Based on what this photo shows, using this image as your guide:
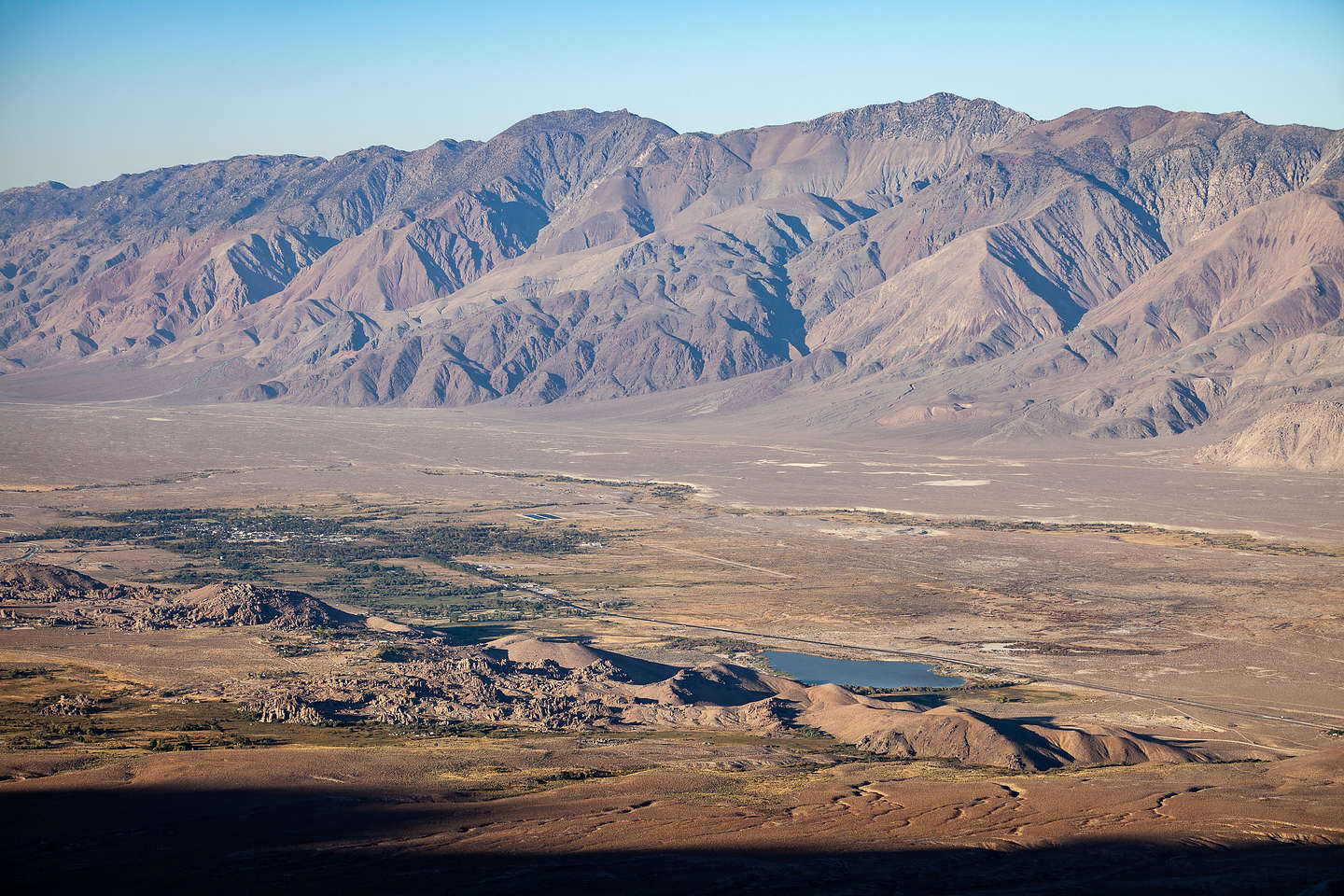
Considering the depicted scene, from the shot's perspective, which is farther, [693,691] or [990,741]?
[693,691]

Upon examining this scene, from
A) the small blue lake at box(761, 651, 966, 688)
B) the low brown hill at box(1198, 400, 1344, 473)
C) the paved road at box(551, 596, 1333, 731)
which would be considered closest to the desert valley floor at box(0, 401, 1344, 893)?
the paved road at box(551, 596, 1333, 731)

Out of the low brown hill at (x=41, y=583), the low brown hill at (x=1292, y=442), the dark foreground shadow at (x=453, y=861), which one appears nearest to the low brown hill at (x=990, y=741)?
the dark foreground shadow at (x=453, y=861)

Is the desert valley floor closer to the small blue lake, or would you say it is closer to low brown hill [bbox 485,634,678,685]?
low brown hill [bbox 485,634,678,685]

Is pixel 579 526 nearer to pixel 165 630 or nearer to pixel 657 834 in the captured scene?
pixel 165 630

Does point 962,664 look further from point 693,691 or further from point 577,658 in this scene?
point 577,658

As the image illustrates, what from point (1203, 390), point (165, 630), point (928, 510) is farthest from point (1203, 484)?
point (165, 630)

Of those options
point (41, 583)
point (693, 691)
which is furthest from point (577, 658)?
point (41, 583)
